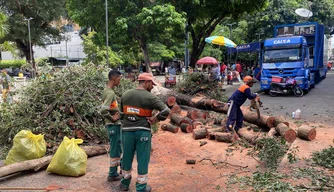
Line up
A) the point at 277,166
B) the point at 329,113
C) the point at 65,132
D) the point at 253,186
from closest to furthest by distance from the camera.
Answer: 1. the point at 253,186
2. the point at 277,166
3. the point at 65,132
4. the point at 329,113

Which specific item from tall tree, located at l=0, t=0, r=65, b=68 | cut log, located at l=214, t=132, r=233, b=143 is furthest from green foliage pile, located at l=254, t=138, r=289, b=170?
tall tree, located at l=0, t=0, r=65, b=68

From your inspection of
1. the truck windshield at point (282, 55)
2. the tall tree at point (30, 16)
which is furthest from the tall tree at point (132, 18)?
the tall tree at point (30, 16)

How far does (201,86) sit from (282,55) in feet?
19.3

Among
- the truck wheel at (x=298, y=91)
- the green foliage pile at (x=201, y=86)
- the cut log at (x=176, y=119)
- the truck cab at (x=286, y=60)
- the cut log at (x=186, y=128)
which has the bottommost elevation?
the cut log at (x=186, y=128)

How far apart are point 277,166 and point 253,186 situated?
3.18ft

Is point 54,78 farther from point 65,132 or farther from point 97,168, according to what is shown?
point 97,168

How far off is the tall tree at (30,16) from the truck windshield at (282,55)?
22711mm

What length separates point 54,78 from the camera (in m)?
7.42

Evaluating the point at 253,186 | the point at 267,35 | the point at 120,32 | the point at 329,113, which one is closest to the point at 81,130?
the point at 253,186

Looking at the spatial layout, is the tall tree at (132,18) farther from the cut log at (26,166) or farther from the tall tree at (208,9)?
the cut log at (26,166)

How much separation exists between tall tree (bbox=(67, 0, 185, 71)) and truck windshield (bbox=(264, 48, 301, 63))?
4576mm

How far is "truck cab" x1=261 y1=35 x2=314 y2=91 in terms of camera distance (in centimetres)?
1463

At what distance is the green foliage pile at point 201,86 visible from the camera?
450 inches

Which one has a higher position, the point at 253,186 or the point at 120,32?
the point at 120,32
